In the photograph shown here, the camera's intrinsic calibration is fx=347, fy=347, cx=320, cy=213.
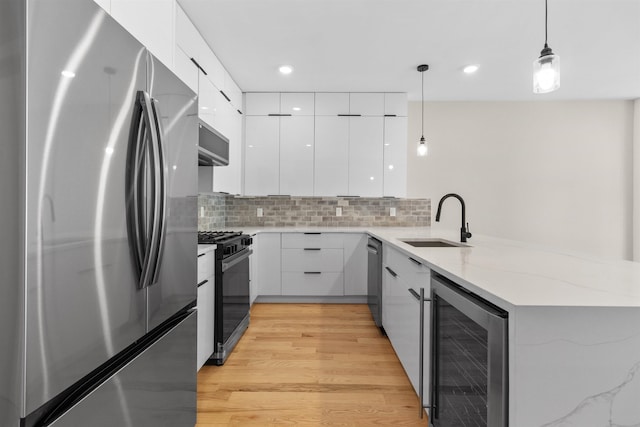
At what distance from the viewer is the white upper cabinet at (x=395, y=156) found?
415 centimetres

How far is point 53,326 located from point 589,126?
5672 mm

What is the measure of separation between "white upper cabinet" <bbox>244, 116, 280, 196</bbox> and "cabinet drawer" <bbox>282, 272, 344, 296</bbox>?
1057 millimetres

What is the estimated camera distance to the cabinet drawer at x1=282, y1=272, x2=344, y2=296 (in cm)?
387

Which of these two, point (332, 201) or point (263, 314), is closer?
point (263, 314)

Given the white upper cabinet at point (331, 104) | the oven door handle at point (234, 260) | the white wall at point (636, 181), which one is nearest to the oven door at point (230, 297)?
the oven door handle at point (234, 260)

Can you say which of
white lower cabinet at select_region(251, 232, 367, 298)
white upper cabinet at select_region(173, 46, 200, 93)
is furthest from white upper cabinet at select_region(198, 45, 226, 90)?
white lower cabinet at select_region(251, 232, 367, 298)

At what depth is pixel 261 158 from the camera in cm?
418

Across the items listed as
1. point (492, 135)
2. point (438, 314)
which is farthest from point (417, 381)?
point (492, 135)

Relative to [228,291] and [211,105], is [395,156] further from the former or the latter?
[228,291]

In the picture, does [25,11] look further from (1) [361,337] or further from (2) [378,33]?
(1) [361,337]

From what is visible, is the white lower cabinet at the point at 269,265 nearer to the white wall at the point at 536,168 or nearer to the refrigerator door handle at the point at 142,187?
the white wall at the point at 536,168

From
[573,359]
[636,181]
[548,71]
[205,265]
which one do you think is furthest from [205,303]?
[636,181]

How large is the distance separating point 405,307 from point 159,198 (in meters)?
1.55

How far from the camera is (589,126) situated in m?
4.47
